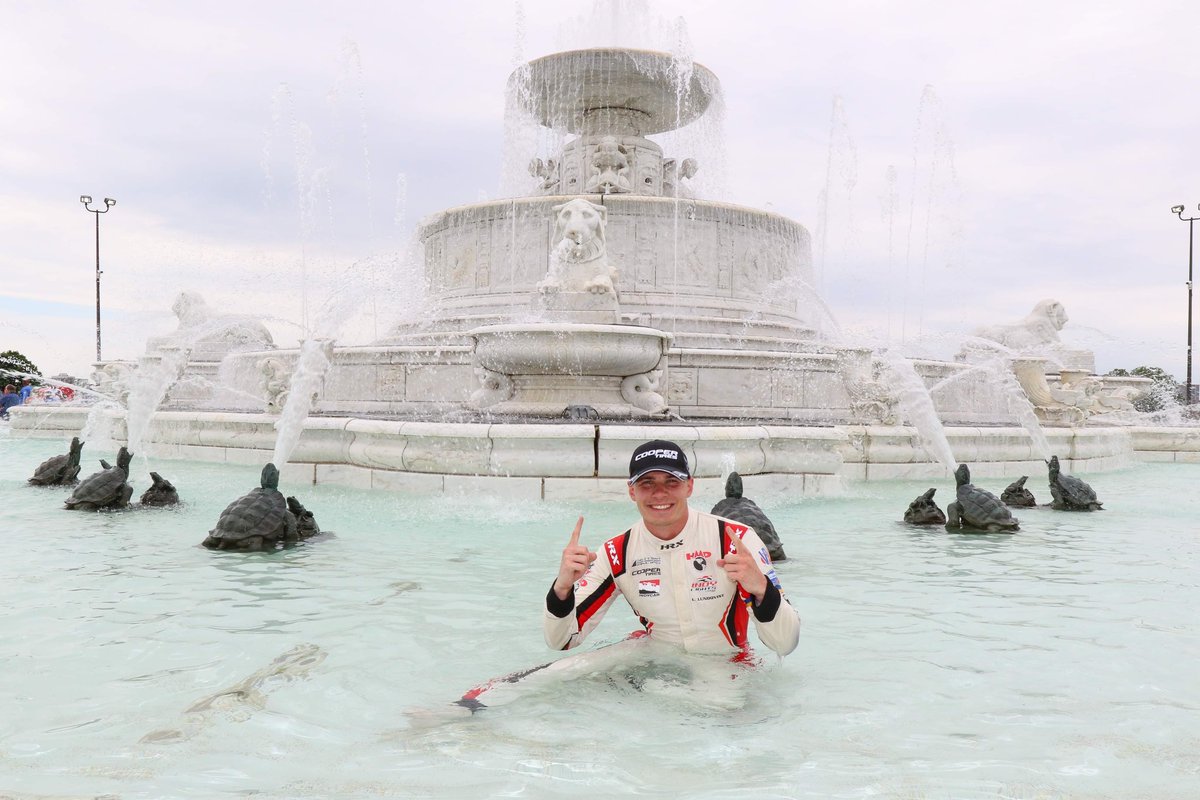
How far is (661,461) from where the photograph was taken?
9.71 ft

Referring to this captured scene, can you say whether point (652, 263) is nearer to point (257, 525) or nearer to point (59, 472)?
point (59, 472)

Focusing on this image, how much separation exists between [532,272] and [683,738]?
1577 centimetres

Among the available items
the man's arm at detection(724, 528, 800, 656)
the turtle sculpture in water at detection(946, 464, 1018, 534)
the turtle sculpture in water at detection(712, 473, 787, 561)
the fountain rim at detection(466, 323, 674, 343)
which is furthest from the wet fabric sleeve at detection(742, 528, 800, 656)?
the fountain rim at detection(466, 323, 674, 343)

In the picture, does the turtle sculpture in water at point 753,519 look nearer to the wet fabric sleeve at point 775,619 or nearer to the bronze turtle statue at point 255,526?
the wet fabric sleeve at point 775,619

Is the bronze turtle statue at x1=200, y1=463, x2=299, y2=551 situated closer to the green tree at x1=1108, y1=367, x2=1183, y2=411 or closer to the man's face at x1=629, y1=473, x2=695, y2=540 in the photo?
the man's face at x1=629, y1=473, x2=695, y2=540

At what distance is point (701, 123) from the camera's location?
22672 mm

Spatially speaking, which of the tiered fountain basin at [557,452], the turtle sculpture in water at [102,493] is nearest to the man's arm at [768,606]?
the tiered fountain basin at [557,452]

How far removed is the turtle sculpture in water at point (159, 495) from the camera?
735cm

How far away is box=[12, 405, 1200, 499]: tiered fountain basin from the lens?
7598mm

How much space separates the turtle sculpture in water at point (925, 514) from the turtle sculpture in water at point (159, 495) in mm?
6130

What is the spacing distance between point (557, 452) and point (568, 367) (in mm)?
2371

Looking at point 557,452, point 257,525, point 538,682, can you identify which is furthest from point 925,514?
point 257,525

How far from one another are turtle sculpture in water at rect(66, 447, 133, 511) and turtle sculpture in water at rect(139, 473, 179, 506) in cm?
14

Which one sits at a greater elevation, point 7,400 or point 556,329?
point 556,329
